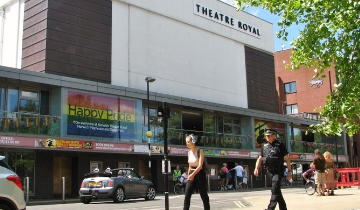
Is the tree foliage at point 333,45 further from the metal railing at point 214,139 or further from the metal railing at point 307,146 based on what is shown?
the metal railing at point 307,146

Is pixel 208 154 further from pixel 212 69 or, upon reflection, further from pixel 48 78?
pixel 48 78

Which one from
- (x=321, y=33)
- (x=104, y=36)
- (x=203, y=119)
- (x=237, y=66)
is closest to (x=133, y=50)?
(x=104, y=36)

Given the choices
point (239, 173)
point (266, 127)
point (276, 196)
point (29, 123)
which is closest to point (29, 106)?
point (29, 123)

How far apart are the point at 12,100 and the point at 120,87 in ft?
21.9

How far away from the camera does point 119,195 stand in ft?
63.2

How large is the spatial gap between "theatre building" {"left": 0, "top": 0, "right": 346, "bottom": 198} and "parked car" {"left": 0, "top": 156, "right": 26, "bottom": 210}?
50.2 feet

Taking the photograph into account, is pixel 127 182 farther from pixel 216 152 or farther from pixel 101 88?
pixel 216 152

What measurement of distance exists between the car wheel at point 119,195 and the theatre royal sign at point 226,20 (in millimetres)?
22623

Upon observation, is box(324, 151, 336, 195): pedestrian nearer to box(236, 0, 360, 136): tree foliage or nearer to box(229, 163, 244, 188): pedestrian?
box(236, 0, 360, 136): tree foliage

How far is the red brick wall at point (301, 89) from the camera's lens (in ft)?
199

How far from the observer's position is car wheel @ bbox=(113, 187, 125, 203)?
19.0m

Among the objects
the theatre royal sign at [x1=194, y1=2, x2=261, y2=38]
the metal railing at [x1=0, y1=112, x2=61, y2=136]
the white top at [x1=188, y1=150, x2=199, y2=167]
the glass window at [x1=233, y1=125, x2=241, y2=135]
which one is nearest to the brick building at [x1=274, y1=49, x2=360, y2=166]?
the theatre royal sign at [x1=194, y1=2, x2=261, y2=38]

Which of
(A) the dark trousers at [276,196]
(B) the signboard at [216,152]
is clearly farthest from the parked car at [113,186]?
(B) the signboard at [216,152]

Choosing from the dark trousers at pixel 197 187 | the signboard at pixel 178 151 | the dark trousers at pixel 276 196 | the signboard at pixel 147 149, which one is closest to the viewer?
the dark trousers at pixel 276 196
